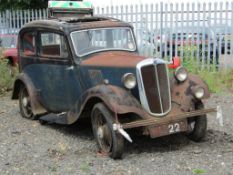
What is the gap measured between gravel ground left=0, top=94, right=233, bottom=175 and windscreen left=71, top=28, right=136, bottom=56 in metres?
1.43

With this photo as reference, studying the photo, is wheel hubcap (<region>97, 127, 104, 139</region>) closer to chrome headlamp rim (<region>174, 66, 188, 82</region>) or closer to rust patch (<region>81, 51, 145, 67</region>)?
rust patch (<region>81, 51, 145, 67</region>)

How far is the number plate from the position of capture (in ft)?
20.6

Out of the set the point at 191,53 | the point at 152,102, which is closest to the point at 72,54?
the point at 152,102

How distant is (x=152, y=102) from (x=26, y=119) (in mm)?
3312

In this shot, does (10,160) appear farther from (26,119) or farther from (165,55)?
(165,55)

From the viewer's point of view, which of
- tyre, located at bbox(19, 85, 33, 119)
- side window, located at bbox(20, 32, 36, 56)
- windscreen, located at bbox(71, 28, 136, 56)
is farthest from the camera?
tyre, located at bbox(19, 85, 33, 119)

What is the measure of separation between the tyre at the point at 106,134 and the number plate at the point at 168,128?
0.44 metres

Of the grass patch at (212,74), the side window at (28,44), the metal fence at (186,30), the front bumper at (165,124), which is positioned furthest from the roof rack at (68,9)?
the front bumper at (165,124)

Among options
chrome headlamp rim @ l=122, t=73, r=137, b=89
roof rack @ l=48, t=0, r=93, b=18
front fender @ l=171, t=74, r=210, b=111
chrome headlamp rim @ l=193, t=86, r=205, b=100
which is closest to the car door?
chrome headlamp rim @ l=122, t=73, r=137, b=89

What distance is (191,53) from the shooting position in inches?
496

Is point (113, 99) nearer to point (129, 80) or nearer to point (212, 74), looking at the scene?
point (129, 80)

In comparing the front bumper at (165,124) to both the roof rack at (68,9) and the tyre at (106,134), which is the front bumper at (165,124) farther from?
the roof rack at (68,9)

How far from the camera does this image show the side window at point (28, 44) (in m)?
8.62

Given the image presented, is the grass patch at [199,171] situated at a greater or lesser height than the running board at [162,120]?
lesser
